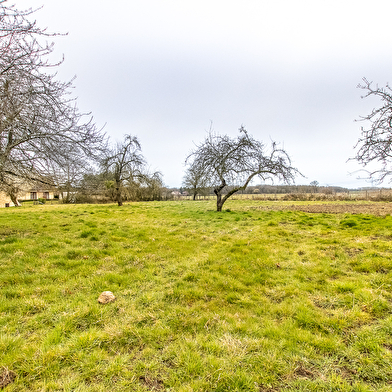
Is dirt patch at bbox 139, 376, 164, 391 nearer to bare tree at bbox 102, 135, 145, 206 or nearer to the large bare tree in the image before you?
the large bare tree

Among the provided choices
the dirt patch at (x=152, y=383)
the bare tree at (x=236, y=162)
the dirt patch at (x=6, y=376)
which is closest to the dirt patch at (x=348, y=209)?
the bare tree at (x=236, y=162)

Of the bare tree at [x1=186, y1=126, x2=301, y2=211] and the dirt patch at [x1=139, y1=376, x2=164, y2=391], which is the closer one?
the dirt patch at [x1=139, y1=376, x2=164, y2=391]

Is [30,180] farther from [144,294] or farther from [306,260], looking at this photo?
[306,260]

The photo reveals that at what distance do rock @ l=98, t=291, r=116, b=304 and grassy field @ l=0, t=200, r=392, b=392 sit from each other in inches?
3.2

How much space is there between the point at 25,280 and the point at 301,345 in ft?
16.6

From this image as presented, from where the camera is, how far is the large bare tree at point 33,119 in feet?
15.5

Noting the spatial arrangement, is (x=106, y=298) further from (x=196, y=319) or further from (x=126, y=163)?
(x=126, y=163)

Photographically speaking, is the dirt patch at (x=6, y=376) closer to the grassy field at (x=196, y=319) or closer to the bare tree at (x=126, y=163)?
the grassy field at (x=196, y=319)

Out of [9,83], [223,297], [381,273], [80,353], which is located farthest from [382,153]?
[9,83]

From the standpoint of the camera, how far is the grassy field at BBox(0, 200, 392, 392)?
2.01m

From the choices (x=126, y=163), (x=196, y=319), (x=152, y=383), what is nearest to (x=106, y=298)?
(x=196, y=319)

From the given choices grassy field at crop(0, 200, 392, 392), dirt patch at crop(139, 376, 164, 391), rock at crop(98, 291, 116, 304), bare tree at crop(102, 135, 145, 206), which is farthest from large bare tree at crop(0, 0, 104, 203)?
A: bare tree at crop(102, 135, 145, 206)

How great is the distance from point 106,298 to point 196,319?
1.63m

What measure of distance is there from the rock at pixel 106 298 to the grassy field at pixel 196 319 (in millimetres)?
80
